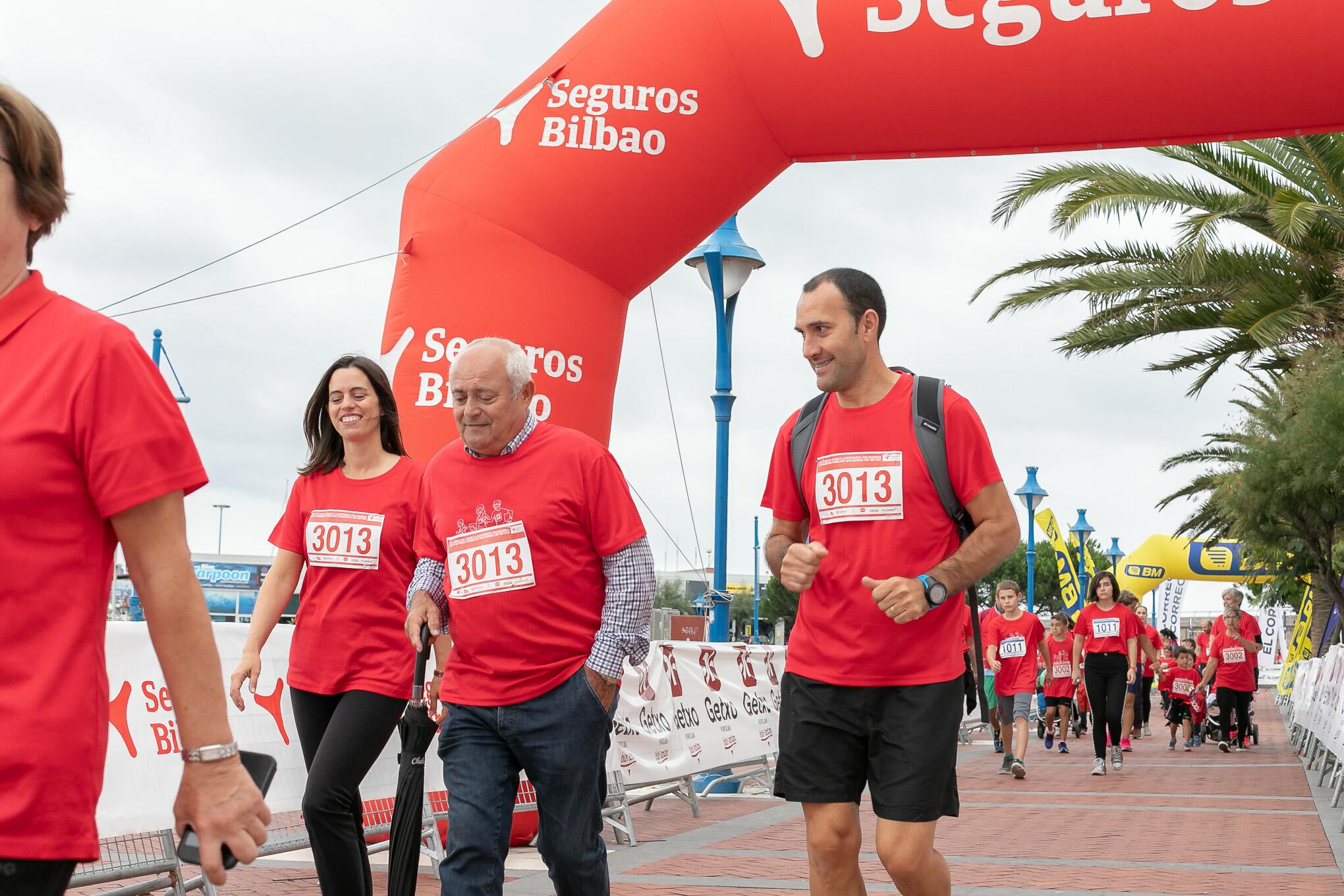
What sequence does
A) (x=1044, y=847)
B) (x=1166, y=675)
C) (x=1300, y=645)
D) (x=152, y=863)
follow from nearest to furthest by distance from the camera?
1. (x=152, y=863)
2. (x=1044, y=847)
3. (x=1166, y=675)
4. (x=1300, y=645)

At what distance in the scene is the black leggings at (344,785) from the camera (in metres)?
4.73

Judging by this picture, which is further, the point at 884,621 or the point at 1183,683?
the point at 1183,683

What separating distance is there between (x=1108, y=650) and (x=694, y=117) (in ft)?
29.2

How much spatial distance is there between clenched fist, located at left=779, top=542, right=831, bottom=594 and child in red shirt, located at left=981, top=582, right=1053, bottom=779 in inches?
399

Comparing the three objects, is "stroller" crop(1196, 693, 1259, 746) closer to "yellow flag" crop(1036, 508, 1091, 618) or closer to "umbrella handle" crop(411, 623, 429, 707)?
"yellow flag" crop(1036, 508, 1091, 618)

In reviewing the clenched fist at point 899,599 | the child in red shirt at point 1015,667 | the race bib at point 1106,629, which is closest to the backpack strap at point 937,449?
the clenched fist at point 899,599

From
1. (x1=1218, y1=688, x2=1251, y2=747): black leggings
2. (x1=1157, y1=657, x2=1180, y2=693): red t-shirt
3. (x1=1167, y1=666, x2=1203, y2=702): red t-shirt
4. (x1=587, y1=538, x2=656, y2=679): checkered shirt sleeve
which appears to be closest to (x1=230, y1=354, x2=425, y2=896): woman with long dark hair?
(x1=587, y1=538, x2=656, y2=679): checkered shirt sleeve

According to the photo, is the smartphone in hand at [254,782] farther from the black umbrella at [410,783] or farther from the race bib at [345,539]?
the race bib at [345,539]

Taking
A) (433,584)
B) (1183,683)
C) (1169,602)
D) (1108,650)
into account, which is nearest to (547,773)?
(433,584)

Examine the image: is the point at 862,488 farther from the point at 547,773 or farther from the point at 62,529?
the point at 62,529

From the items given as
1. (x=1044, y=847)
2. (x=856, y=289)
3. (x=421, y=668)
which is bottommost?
(x=1044, y=847)

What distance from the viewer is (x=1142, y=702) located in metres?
23.4

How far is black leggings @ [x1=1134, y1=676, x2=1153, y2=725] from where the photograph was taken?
2218 centimetres

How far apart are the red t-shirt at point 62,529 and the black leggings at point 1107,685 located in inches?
542
